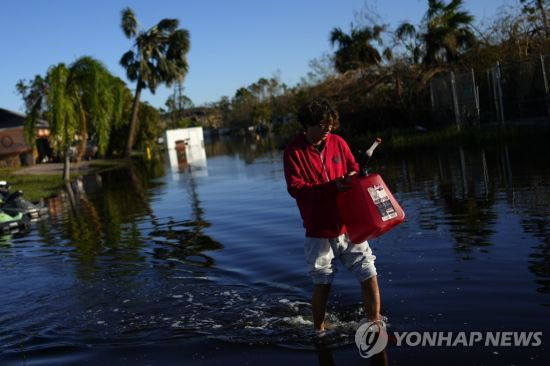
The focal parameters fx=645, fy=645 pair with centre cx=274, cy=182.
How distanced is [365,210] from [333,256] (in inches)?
17.0

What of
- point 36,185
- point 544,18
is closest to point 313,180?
point 544,18

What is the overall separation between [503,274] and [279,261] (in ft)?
8.37

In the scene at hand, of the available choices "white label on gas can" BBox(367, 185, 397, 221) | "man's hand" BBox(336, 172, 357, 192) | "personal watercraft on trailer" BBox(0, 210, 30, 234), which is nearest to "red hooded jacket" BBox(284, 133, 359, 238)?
"man's hand" BBox(336, 172, 357, 192)

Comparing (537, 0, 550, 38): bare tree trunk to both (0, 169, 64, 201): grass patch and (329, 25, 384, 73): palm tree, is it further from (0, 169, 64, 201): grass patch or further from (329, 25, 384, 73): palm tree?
(0, 169, 64, 201): grass patch

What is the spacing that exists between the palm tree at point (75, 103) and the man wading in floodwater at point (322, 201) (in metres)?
25.9

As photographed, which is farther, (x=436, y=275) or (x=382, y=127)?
(x=382, y=127)

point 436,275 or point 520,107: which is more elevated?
point 520,107

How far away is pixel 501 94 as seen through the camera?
803 inches

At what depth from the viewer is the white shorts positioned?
4.45 meters

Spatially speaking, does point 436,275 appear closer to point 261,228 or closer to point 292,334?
point 292,334

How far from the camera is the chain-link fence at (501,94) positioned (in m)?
19.8

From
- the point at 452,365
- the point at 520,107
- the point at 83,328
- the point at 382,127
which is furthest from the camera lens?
the point at 382,127

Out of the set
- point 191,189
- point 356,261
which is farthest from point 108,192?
point 356,261

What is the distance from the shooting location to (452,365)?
3850 mm
